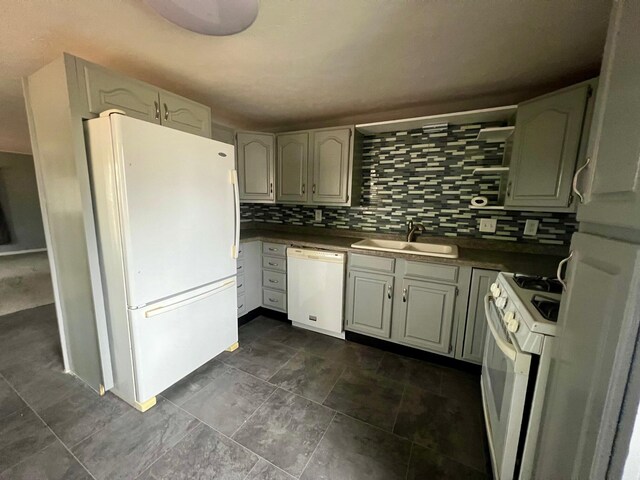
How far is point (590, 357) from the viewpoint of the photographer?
58 centimetres

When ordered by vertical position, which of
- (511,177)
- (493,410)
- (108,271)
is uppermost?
(511,177)

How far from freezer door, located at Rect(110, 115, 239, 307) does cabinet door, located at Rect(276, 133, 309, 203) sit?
91 cm

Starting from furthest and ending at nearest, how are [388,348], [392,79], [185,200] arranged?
1. [388,348]
2. [392,79]
3. [185,200]

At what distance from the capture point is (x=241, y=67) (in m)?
1.64

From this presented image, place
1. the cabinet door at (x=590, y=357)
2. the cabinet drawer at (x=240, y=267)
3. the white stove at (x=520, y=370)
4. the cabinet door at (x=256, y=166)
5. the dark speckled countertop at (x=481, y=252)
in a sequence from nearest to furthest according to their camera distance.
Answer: the cabinet door at (x=590, y=357)
the white stove at (x=520, y=370)
the dark speckled countertop at (x=481, y=252)
the cabinet drawer at (x=240, y=267)
the cabinet door at (x=256, y=166)

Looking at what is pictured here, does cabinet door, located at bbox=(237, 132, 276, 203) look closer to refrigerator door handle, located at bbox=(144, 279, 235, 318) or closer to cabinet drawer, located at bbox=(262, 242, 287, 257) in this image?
cabinet drawer, located at bbox=(262, 242, 287, 257)

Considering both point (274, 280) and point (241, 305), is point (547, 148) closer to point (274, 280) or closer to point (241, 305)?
point (274, 280)

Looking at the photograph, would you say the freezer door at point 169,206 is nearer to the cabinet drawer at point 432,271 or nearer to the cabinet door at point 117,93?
the cabinet door at point 117,93

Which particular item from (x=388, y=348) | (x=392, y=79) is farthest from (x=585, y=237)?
(x=388, y=348)

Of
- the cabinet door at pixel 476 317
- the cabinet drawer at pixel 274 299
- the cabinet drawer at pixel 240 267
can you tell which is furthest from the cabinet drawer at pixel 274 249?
the cabinet door at pixel 476 317

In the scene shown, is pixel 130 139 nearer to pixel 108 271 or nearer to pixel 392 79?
pixel 108 271

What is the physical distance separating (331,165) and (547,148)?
5.41 feet

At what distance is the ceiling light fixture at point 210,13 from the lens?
948 millimetres

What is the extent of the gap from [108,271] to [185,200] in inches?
23.4
